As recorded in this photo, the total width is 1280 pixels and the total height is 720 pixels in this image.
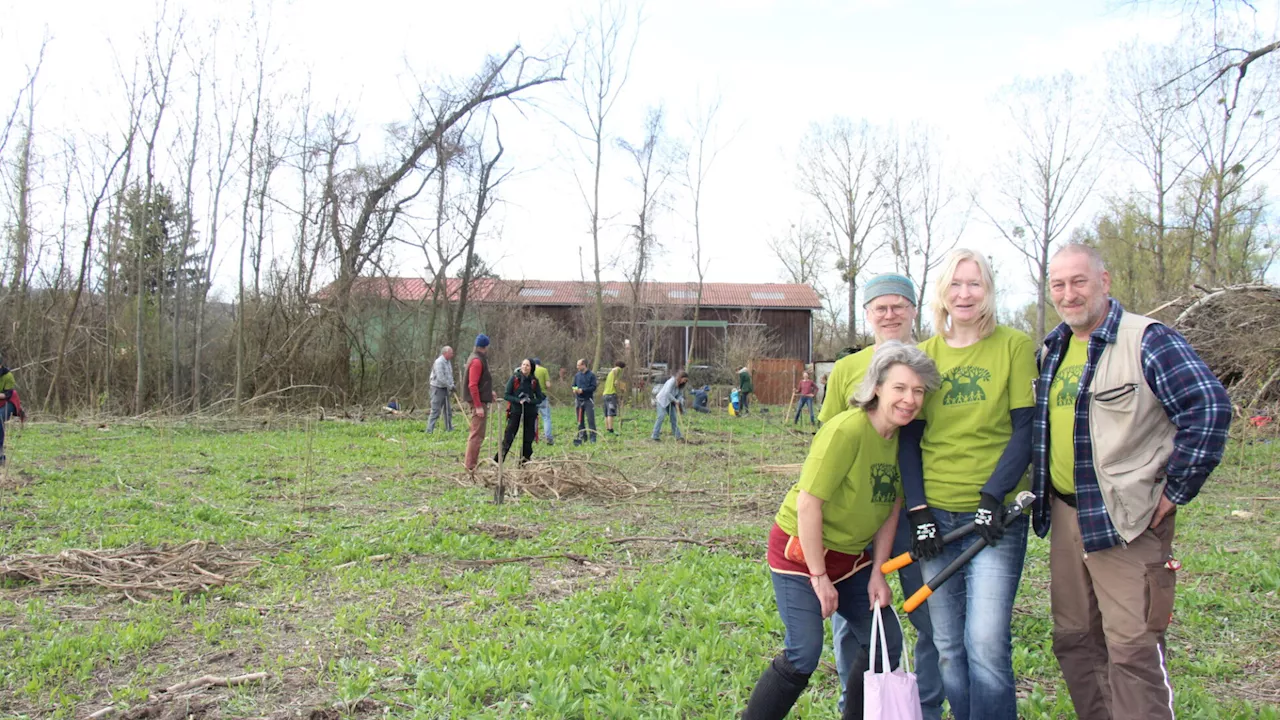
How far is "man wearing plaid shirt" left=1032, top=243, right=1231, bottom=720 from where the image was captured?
2.54 meters

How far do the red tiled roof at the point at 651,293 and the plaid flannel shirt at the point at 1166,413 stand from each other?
86.1ft

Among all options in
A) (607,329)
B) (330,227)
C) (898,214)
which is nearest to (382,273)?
(330,227)

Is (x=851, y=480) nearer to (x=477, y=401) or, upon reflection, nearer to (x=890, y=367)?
(x=890, y=367)

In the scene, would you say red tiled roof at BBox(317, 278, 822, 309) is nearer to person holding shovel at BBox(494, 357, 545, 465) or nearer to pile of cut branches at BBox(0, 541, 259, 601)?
person holding shovel at BBox(494, 357, 545, 465)

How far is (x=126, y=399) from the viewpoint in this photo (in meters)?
20.8

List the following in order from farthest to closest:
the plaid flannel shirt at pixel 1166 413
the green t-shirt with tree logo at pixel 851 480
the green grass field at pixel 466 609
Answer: the green grass field at pixel 466 609, the green t-shirt with tree logo at pixel 851 480, the plaid flannel shirt at pixel 1166 413

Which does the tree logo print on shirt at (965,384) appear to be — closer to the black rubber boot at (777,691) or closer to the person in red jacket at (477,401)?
the black rubber boot at (777,691)

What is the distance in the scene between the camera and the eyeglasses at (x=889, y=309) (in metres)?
3.06

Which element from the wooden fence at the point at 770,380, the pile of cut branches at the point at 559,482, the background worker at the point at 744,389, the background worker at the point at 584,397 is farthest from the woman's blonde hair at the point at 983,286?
the wooden fence at the point at 770,380

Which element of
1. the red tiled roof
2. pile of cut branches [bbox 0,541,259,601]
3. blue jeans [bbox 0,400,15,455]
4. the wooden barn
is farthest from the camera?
the wooden barn

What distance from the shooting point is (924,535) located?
274 cm

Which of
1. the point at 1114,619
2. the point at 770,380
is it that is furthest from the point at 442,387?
the point at 770,380

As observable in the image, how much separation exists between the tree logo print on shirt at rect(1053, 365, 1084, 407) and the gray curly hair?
0.39m

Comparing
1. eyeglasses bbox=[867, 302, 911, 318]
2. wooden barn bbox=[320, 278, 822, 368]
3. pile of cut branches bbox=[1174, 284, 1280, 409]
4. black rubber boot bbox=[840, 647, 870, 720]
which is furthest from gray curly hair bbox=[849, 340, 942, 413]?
wooden barn bbox=[320, 278, 822, 368]
